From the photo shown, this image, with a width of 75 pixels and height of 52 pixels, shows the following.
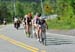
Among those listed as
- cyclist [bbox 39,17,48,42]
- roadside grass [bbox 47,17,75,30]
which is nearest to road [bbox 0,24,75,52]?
cyclist [bbox 39,17,48,42]

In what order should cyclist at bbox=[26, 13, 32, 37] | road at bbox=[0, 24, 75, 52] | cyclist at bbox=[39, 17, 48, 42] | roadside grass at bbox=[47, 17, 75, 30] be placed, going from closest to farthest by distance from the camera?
1. road at bbox=[0, 24, 75, 52]
2. cyclist at bbox=[39, 17, 48, 42]
3. cyclist at bbox=[26, 13, 32, 37]
4. roadside grass at bbox=[47, 17, 75, 30]

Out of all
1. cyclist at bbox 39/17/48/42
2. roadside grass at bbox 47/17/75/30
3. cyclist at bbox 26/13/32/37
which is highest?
cyclist at bbox 39/17/48/42

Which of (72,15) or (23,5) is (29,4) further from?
(72,15)

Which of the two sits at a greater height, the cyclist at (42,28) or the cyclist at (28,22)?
the cyclist at (42,28)

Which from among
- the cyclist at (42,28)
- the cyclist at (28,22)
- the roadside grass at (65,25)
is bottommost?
the roadside grass at (65,25)

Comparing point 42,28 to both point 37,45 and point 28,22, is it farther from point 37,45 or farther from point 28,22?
point 28,22

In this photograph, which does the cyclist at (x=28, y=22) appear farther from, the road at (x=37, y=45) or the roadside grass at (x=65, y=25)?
the roadside grass at (x=65, y=25)

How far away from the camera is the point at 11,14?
12294cm

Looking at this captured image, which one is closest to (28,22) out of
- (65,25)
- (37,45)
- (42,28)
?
(42,28)

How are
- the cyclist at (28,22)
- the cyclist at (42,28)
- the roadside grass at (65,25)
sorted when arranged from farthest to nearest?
the roadside grass at (65,25)
the cyclist at (28,22)
the cyclist at (42,28)

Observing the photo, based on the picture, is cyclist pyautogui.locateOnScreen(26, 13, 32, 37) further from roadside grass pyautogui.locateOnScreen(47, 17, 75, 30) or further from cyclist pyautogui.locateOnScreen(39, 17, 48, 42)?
roadside grass pyautogui.locateOnScreen(47, 17, 75, 30)

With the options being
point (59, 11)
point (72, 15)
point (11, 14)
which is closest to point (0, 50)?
point (72, 15)

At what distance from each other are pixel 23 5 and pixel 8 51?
386 feet

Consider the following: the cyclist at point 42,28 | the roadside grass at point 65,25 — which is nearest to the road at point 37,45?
the cyclist at point 42,28
